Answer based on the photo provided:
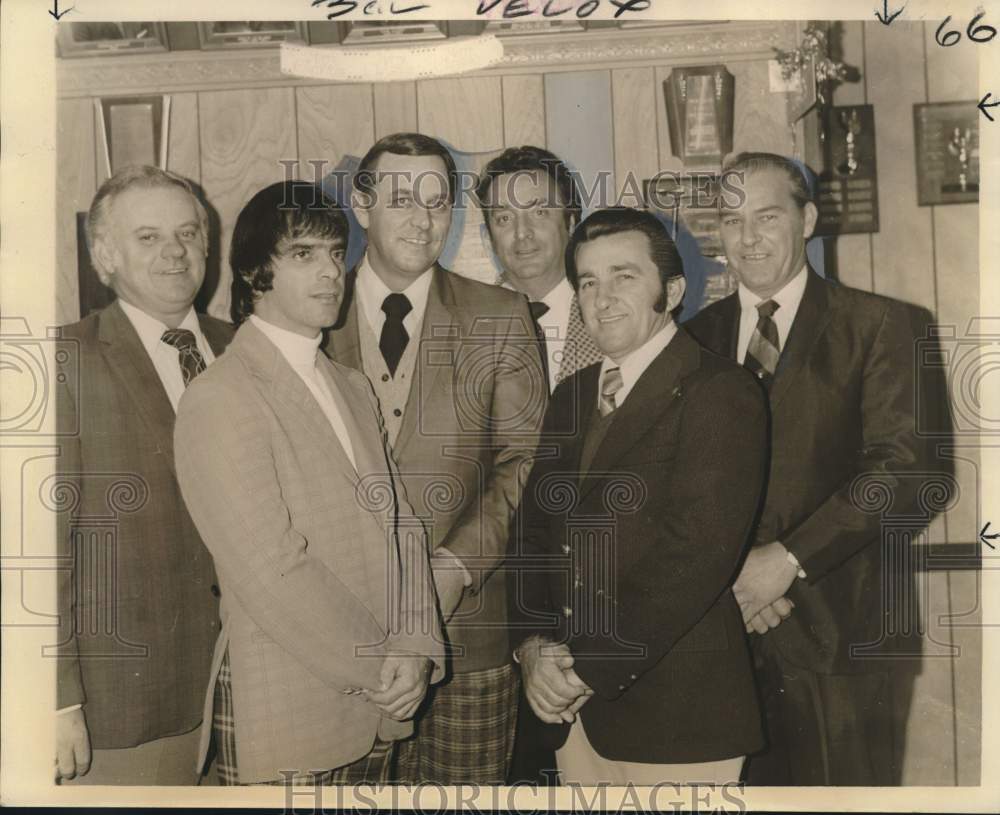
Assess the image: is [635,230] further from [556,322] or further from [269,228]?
[269,228]

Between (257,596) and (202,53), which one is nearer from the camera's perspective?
(257,596)

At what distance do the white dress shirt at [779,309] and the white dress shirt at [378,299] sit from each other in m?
0.66

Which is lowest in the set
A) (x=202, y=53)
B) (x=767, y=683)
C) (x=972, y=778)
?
(x=972, y=778)

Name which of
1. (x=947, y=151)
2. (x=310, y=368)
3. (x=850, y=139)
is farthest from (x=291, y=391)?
(x=947, y=151)

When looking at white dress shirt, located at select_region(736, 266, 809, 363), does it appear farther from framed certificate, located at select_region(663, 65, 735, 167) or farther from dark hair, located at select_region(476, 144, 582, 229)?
dark hair, located at select_region(476, 144, 582, 229)

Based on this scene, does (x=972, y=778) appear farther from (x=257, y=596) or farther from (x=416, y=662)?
(x=257, y=596)

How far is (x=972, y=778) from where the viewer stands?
6.97ft

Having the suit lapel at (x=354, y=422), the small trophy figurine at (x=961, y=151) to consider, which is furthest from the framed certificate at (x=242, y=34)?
the small trophy figurine at (x=961, y=151)

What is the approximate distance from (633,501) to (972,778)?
3.21 ft

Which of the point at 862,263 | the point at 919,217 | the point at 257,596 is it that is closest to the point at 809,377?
the point at 862,263

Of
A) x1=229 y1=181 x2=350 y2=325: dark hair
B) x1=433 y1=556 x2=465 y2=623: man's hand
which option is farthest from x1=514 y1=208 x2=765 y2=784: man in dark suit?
x1=229 y1=181 x2=350 y2=325: dark hair

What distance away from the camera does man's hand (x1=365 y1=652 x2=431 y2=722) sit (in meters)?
1.98

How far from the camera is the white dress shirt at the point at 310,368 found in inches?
78.2

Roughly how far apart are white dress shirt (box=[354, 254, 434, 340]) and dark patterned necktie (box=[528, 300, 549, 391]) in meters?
0.23
